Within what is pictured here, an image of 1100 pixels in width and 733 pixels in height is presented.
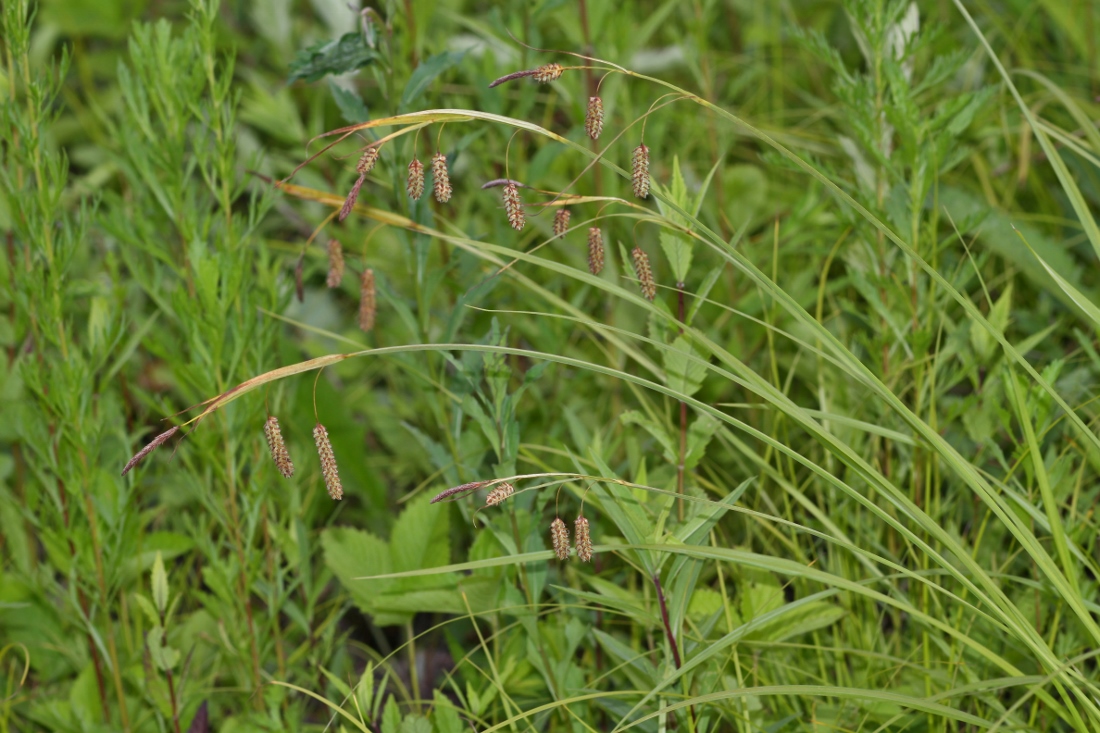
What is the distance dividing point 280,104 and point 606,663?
1083 millimetres

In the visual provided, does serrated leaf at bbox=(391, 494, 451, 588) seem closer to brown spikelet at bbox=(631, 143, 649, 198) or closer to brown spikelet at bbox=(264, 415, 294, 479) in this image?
brown spikelet at bbox=(264, 415, 294, 479)

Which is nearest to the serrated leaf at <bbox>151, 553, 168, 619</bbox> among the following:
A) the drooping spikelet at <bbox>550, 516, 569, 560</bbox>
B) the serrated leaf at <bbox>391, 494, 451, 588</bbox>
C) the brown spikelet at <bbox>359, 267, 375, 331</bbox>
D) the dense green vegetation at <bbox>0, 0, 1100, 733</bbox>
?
the dense green vegetation at <bbox>0, 0, 1100, 733</bbox>

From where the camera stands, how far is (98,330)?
139 cm

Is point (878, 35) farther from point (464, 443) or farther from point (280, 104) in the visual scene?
point (280, 104)

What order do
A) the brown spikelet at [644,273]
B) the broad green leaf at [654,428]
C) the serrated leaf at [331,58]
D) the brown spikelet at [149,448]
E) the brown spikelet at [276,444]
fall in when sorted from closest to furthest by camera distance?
the brown spikelet at [149,448] → the brown spikelet at [276,444] → the brown spikelet at [644,273] → the broad green leaf at [654,428] → the serrated leaf at [331,58]

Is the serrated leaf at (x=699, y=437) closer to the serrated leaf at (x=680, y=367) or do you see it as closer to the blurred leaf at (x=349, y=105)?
the serrated leaf at (x=680, y=367)

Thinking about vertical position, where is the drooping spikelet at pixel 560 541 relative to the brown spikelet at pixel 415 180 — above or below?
below

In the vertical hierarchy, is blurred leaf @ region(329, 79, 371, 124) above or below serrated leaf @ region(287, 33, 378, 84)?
below

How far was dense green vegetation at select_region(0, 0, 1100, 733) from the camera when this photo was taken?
39.1 inches

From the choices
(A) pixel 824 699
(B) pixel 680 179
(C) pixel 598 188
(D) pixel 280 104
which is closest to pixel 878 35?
(B) pixel 680 179

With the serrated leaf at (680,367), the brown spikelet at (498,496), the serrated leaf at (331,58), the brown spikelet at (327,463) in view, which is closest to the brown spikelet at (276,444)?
the brown spikelet at (327,463)

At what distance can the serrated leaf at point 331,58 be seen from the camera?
118cm

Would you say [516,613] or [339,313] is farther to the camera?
[339,313]

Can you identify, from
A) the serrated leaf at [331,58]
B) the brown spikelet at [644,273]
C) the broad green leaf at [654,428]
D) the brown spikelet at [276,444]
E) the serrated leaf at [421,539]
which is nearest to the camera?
the brown spikelet at [276,444]
